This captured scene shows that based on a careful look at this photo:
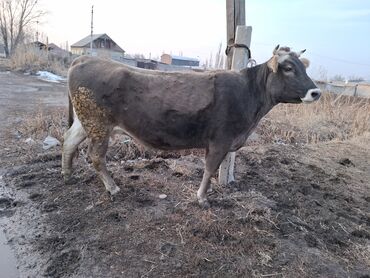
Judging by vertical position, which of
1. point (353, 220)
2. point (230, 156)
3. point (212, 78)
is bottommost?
point (353, 220)

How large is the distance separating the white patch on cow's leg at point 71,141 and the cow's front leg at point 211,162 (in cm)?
157

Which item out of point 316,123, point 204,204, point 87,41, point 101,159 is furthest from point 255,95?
point 87,41

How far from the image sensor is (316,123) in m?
9.12

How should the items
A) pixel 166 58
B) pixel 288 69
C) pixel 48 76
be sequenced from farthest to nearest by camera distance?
pixel 166 58, pixel 48 76, pixel 288 69

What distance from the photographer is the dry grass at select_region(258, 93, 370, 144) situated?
793cm

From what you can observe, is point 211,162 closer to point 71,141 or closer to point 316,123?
point 71,141

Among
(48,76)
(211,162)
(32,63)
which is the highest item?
(32,63)

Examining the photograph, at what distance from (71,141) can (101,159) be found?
55cm

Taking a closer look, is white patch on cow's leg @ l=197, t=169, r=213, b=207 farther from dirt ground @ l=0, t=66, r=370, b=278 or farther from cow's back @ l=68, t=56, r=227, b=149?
cow's back @ l=68, t=56, r=227, b=149

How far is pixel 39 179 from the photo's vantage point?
→ 173 inches

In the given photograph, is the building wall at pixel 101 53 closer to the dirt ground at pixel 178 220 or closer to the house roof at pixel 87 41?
the house roof at pixel 87 41

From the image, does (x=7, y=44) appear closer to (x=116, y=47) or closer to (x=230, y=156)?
(x=116, y=47)

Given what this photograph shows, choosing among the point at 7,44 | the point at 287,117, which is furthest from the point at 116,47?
the point at 287,117

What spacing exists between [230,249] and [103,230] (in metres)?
1.25
